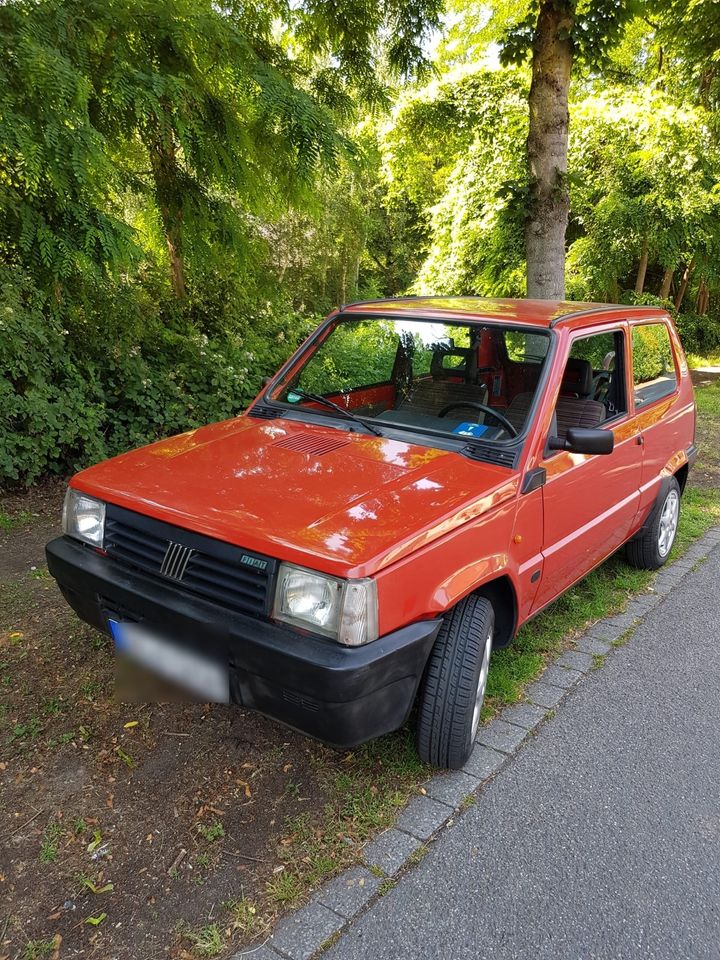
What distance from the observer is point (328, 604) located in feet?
7.22

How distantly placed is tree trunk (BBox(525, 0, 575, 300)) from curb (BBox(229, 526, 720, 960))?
14.4ft

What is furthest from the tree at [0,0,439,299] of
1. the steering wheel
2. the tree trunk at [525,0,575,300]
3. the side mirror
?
the side mirror

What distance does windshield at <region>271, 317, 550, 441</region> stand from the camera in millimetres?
3230

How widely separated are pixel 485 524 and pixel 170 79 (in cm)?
387

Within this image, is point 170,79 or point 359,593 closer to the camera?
point 359,593

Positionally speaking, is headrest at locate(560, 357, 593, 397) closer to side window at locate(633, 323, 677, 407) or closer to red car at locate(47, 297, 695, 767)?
red car at locate(47, 297, 695, 767)

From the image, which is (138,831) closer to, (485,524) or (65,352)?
(485,524)

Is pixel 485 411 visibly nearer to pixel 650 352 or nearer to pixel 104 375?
pixel 650 352

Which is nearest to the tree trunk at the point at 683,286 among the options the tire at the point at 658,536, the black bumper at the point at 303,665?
the tire at the point at 658,536

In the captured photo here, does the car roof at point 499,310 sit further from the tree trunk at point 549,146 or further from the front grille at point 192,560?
the tree trunk at point 549,146

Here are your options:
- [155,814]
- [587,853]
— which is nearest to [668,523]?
[587,853]

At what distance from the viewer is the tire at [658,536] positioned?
182 inches

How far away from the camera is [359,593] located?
2152 millimetres

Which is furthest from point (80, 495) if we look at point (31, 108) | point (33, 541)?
point (31, 108)
